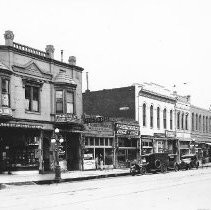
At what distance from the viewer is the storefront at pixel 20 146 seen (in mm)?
29656

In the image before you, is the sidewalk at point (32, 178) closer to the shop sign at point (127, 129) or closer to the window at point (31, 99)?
the window at point (31, 99)

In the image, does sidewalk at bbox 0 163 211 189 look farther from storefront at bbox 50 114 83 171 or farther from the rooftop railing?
the rooftop railing

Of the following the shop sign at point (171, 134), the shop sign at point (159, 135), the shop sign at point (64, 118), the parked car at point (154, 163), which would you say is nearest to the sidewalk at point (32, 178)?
the parked car at point (154, 163)

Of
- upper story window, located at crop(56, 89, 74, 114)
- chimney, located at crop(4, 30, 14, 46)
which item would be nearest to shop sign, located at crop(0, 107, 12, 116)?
chimney, located at crop(4, 30, 14, 46)

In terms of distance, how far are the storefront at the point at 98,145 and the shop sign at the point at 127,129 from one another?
83 cm

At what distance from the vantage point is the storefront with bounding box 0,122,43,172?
1168 inches

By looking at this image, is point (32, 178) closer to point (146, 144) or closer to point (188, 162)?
point (188, 162)

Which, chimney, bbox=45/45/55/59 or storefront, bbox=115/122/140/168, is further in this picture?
storefront, bbox=115/122/140/168

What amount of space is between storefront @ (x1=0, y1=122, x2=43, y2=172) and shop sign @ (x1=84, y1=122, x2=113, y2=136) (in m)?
5.84

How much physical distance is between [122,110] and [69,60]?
37.5 feet

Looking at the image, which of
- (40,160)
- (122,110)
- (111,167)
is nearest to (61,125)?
(40,160)

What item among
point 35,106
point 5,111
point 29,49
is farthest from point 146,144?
point 5,111

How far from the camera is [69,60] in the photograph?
36.4 meters

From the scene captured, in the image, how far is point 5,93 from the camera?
1137 inches
